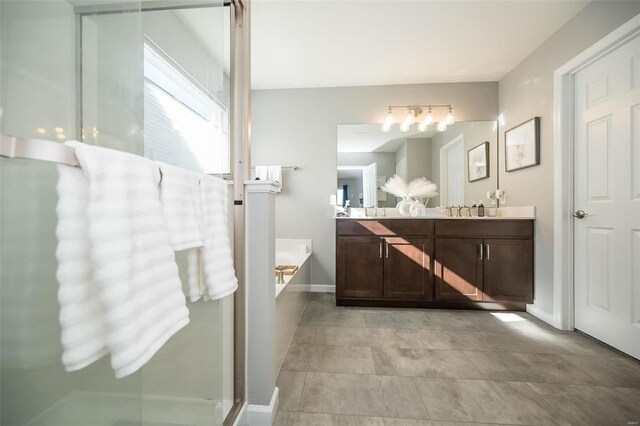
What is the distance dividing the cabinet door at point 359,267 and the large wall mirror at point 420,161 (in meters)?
0.67

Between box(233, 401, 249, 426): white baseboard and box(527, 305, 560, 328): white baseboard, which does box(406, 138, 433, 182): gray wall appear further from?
box(233, 401, 249, 426): white baseboard

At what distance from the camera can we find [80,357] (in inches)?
16.5

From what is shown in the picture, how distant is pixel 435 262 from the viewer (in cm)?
254

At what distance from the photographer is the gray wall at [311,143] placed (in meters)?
3.11

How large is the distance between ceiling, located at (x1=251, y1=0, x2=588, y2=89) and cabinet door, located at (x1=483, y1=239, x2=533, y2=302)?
1750mm

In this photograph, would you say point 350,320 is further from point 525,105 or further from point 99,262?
point 525,105

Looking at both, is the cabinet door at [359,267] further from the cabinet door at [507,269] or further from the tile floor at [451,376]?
the cabinet door at [507,269]

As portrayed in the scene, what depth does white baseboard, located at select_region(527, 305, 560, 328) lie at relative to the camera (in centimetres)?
219

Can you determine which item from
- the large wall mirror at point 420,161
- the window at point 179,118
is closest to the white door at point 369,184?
the large wall mirror at point 420,161

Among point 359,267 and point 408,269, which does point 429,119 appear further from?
point 359,267

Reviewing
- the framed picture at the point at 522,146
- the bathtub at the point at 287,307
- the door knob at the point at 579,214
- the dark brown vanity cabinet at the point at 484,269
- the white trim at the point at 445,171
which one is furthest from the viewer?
→ the white trim at the point at 445,171

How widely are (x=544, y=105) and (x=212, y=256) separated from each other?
2.89 metres

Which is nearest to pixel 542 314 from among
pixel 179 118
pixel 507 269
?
pixel 507 269

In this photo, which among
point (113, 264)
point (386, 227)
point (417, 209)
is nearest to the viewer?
point (113, 264)
